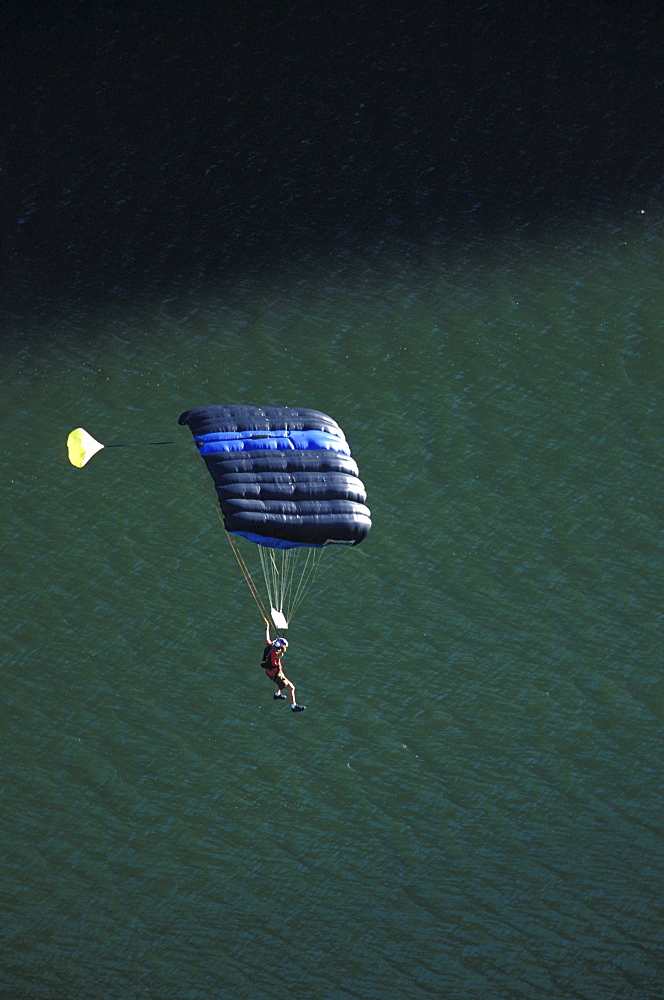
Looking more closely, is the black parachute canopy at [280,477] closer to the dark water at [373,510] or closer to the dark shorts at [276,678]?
the dark shorts at [276,678]

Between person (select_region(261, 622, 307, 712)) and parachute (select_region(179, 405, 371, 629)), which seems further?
person (select_region(261, 622, 307, 712))

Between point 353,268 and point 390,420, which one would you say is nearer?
point 390,420

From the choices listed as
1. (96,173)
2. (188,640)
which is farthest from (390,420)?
(96,173)

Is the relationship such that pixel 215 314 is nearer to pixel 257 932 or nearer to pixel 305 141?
pixel 305 141

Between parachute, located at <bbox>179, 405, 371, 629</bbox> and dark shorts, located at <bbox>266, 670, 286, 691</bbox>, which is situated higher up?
parachute, located at <bbox>179, 405, 371, 629</bbox>

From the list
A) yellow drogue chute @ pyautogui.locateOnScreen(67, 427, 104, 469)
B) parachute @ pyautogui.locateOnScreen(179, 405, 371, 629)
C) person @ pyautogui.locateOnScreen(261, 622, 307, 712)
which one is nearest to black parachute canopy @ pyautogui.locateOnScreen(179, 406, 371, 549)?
parachute @ pyautogui.locateOnScreen(179, 405, 371, 629)

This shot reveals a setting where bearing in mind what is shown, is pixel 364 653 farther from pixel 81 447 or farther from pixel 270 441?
pixel 81 447

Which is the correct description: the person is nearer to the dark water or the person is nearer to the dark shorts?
the dark shorts

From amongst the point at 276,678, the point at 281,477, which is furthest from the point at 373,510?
the point at 281,477
